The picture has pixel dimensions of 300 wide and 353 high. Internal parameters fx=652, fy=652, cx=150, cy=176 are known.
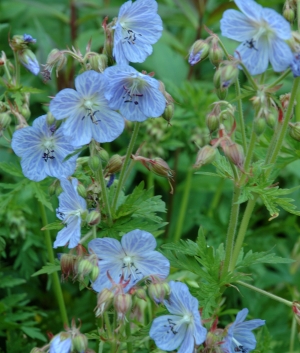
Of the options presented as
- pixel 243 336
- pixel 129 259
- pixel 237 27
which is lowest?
pixel 243 336

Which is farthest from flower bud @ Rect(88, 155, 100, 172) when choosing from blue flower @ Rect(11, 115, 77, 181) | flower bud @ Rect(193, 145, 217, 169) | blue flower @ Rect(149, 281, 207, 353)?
blue flower @ Rect(149, 281, 207, 353)

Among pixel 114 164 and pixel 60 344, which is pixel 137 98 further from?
pixel 60 344

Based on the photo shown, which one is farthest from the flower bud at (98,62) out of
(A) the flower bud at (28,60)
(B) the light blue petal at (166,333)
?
(B) the light blue petal at (166,333)

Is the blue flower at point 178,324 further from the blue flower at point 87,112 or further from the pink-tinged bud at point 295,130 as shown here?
the pink-tinged bud at point 295,130

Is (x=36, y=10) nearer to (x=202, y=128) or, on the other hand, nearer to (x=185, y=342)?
(x=202, y=128)

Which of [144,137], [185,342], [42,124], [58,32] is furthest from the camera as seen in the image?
[58,32]

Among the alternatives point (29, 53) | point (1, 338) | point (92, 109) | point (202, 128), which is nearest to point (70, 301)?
point (1, 338)

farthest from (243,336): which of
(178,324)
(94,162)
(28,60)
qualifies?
(28,60)
